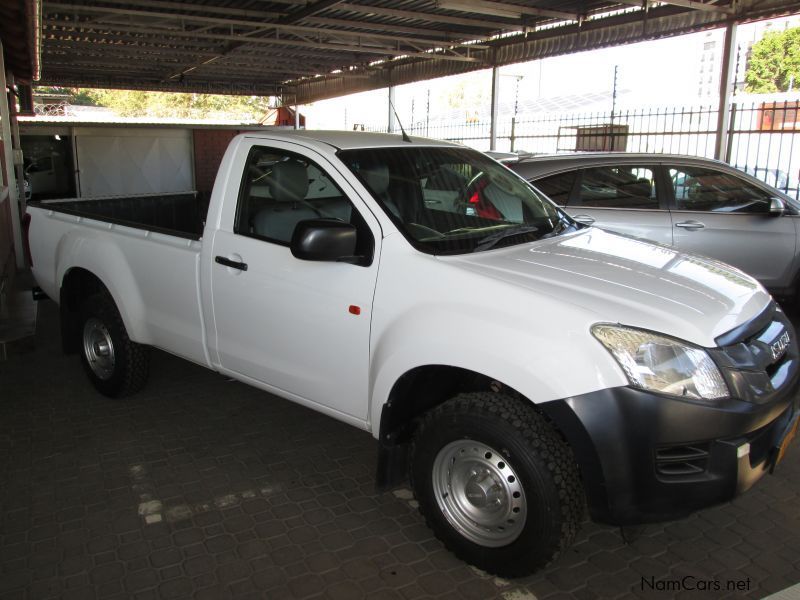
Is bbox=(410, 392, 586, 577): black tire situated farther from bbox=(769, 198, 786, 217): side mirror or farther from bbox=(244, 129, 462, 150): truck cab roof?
bbox=(769, 198, 786, 217): side mirror

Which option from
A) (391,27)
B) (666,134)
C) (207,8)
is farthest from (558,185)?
(666,134)

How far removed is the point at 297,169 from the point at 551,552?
94.9 inches

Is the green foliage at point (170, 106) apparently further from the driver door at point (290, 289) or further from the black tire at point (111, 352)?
the driver door at point (290, 289)

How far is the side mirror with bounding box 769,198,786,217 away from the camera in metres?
6.49

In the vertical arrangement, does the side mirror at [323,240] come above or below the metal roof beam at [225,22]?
below

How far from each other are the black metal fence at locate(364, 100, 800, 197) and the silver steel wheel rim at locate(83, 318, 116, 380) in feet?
37.1

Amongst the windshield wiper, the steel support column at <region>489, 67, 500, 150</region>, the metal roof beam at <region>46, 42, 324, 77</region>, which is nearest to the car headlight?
the windshield wiper

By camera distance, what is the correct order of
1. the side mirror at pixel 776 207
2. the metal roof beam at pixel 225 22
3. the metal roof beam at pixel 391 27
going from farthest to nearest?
the metal roof beam at pixel 391 27, the metal roof beam at pixel 225 22, the side mirror at pixel 776 207

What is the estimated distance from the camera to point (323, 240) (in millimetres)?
3213

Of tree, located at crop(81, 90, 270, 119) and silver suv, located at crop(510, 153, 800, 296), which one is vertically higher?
tree, located at crop(81, 90, 270, 119)

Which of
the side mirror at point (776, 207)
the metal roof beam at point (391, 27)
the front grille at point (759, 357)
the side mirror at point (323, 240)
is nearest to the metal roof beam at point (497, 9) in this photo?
the metal roof beam at point (391, 27)

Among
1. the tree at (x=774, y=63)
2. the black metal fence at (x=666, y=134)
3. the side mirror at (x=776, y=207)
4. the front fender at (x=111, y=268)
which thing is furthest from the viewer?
the tree at (x=774, y=63)

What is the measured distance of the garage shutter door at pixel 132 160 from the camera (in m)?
17.0

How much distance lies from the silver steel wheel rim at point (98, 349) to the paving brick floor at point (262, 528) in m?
0.42
